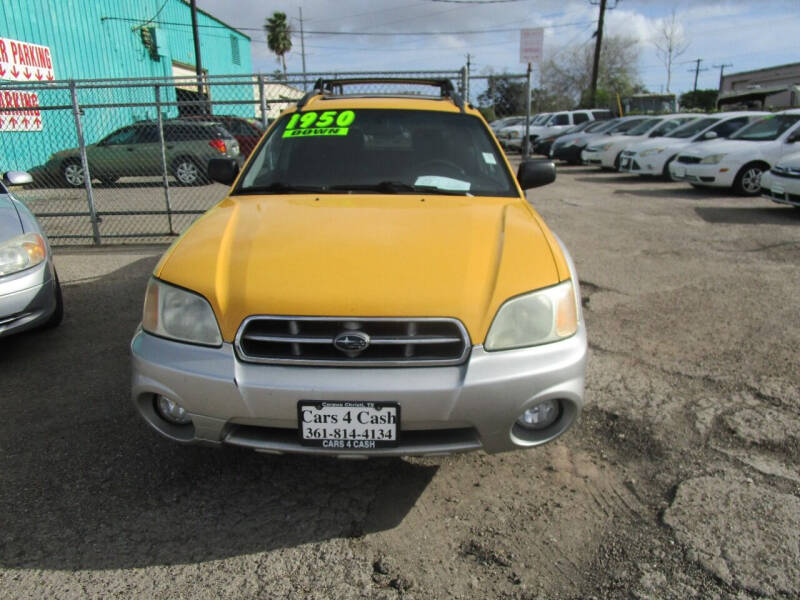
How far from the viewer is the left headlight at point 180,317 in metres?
2.36

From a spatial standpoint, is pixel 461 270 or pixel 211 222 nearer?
pixel 461 270

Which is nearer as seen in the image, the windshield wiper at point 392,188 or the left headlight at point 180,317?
the left headlight at point 180,317

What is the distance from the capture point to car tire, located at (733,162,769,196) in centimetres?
1145

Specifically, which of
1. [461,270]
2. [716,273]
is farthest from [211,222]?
[716,273]

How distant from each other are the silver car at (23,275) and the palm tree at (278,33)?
179ft

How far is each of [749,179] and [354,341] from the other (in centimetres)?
1178

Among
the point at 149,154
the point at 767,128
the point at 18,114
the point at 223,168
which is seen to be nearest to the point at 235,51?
the point at 18,114

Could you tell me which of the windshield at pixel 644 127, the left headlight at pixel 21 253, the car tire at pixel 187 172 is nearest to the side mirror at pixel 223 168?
the left headlight at pixel 21 253

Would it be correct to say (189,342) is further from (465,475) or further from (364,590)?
(465,475)

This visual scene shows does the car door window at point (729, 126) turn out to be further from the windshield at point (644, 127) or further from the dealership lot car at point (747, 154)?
the windshield at point (644, 127)

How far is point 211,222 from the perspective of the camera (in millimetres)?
3023

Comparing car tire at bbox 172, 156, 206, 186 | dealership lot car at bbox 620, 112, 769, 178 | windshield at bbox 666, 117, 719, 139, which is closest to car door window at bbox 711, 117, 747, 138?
dealership lot car at bbox 620, 112, 769, 178

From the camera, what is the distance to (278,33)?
54781 millimetres

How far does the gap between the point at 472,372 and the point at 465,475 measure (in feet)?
2.67
